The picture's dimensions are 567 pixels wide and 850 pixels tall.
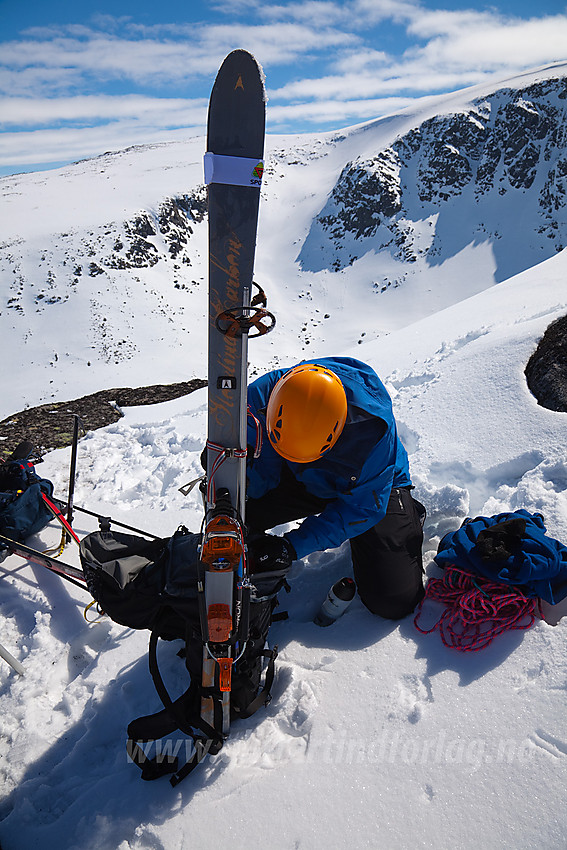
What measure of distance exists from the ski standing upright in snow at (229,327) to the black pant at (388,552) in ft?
3.72

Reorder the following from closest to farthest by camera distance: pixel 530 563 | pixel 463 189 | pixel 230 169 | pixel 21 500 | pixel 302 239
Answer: pixel 230 169, pixel 530 563, pixel 21 500, pixel 302 239, pixel 463 189

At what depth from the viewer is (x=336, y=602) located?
3.15 m

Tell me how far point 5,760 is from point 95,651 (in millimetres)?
778

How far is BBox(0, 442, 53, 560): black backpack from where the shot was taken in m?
4.04

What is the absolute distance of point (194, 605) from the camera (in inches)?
97.2

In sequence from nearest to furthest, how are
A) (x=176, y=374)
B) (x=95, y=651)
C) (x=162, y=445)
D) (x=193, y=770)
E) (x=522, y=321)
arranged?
(x=193, y=770) → (x=95, y=651) → (x=162, y=445) → (x=522, y=321) → (x=176, y=374)

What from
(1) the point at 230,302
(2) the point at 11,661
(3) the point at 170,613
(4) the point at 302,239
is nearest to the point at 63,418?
(2) the point at 11,661

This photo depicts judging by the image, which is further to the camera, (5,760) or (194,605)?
(5,760)

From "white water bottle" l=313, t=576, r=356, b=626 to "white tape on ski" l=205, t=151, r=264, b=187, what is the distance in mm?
2571

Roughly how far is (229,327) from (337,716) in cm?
227

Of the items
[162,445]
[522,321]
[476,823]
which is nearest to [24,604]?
[162,445]

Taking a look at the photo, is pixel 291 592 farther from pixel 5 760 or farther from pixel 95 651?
pixel 5 760

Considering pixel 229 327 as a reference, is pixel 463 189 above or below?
above

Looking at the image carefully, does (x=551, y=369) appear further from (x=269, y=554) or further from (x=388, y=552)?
(x=269, y=554)
